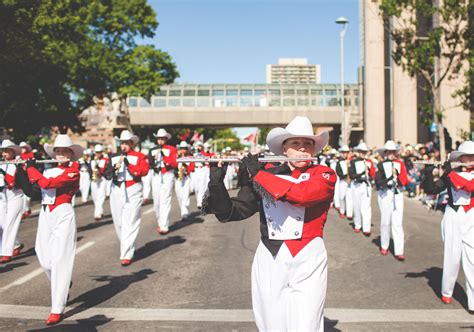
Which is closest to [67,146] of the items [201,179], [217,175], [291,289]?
[217,175]

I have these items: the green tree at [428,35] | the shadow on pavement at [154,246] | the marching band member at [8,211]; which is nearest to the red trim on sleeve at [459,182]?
the shadow on pavement at [154,246]

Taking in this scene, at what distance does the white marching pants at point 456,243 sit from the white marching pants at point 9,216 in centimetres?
745

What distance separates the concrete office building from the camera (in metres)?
37.6

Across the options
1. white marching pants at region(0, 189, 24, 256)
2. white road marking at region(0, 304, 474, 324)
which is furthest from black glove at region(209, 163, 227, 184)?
white marching pants at region(0, 189, 24, 256)

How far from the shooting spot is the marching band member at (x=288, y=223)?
408 centimetres

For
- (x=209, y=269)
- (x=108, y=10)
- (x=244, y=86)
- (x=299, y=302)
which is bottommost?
(x=209, y=269)

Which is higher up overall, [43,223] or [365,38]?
[365,38]

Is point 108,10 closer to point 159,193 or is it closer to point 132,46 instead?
point 132,46

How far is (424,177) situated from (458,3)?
14940 millimetres

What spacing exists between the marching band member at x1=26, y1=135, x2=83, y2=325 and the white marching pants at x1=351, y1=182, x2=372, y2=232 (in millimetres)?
7988

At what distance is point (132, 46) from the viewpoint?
36500mm

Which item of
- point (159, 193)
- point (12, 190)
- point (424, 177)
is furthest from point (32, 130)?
point (424, 177)

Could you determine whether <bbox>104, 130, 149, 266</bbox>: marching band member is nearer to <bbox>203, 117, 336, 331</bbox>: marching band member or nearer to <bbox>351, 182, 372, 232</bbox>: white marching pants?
<bbox>203, 117, 336, 331</bbox>: marching band member

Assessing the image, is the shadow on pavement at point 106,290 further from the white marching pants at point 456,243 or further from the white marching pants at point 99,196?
the white marching pants at point 99,196
